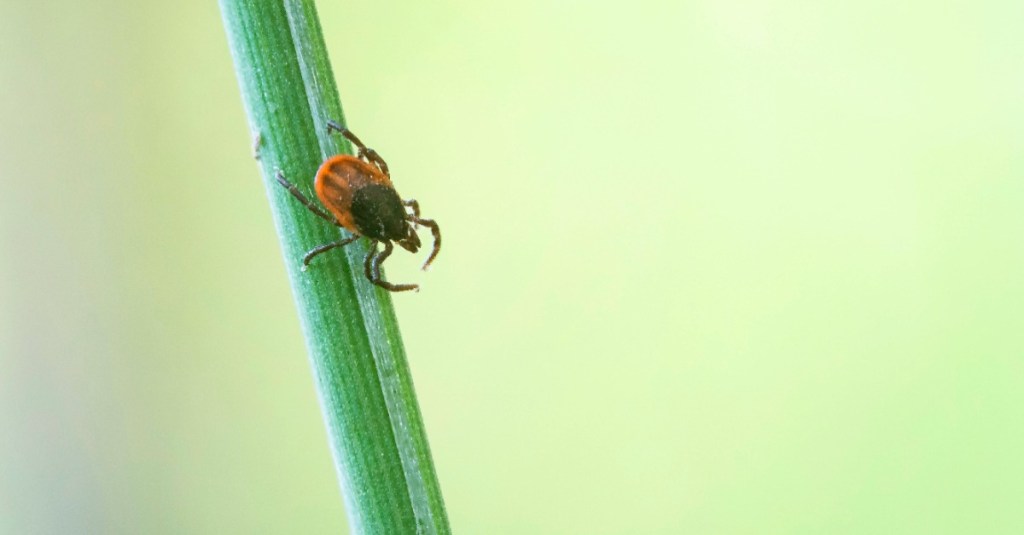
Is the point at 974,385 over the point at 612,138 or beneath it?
beneath

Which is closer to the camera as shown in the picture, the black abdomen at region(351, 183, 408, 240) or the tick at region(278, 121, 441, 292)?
the tick at region(278, 121, 441, 292)

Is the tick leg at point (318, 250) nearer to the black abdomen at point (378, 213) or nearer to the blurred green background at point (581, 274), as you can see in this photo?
the black abdomen at point (378, 213)

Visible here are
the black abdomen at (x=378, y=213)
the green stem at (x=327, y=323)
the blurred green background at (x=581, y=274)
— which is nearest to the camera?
the green stem at (x=327, y=323)

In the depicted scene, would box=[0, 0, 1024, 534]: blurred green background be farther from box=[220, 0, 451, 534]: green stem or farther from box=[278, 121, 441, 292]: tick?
box=[220, 0, 451, 534]: green stem

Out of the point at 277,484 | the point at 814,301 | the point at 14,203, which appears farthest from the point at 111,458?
the point at 814,301

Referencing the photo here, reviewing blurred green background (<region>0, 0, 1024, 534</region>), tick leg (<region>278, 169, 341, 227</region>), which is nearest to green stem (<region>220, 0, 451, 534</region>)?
tick leg (<region>278, 169, 341, 227</region>)

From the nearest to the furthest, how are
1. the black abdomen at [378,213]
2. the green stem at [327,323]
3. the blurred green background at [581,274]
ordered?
the green stem at [327,323] → the black abdomen at [378,213] → the blurred green background at [581,274]

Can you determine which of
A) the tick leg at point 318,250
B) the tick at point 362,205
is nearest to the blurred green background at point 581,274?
the tick at point 362,205

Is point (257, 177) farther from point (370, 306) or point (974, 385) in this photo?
point (974, 385)
